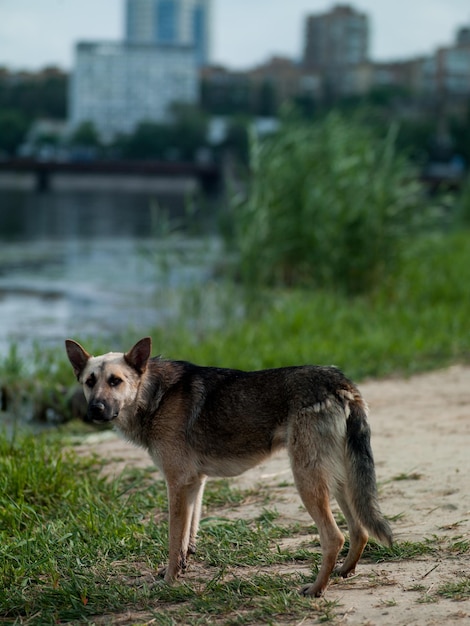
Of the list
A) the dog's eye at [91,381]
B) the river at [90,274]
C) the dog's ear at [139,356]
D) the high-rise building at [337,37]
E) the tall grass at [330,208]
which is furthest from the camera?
the high-rise building at [337,37]

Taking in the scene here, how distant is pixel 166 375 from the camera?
482 cm

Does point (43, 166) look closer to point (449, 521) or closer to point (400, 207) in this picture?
point (400, 207)

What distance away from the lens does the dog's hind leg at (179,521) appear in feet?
14.9

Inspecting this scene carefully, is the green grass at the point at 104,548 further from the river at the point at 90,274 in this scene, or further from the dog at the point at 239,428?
the river at the point at 90,274

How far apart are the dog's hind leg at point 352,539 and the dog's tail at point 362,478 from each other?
13cm

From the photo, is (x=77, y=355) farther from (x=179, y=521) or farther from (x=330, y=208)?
(x=330, y=208)

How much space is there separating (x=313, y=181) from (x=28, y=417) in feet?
19.3

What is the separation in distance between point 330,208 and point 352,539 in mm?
8645

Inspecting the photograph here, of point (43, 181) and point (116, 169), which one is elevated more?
point (116, 169)

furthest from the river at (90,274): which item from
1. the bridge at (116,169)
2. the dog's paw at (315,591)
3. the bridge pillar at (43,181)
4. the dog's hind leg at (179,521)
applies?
the bridge pillar at (43,181)

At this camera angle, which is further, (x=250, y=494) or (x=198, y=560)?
(x=250, y=494)

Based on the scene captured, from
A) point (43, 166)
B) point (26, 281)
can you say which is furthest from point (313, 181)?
point (43, 166)

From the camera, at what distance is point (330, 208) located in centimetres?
1272

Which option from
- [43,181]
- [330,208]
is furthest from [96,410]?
[43,181]
